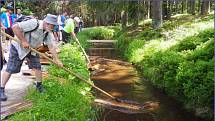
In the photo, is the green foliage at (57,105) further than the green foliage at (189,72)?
No

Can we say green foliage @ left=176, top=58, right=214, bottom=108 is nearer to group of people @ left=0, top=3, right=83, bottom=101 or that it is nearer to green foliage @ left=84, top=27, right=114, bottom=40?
group of people @ left=0, top=3, right=83, bottom=101

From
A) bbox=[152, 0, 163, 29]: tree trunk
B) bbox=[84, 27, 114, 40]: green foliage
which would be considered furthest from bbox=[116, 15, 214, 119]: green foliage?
bbox=[84, 27, 114, 40]: green foliage

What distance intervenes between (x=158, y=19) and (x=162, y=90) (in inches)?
433

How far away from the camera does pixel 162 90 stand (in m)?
11.7

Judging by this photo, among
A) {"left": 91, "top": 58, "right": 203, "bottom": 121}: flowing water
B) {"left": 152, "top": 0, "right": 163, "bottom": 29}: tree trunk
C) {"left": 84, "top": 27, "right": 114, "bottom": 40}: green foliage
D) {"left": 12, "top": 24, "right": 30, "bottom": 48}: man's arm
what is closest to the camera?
{"left": 12, "top": 24, "right": 30, "bottom": 48}: man's arm

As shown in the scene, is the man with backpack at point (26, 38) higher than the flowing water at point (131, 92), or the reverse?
the man with backpack at point (26, 38)

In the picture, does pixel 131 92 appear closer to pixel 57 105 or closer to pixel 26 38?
pixel 57 105

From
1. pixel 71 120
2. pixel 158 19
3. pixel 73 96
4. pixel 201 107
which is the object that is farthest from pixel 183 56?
pixel 158 19

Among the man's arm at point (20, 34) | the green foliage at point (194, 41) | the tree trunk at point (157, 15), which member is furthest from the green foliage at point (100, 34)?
the man's arm at point (20, 34)

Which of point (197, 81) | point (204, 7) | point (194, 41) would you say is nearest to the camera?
point (197, 81)

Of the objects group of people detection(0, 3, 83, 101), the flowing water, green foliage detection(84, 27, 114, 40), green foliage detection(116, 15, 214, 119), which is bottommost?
green foliage detection(84, 27, 114, 40)

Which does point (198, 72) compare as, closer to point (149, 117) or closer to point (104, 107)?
point (149, 117)

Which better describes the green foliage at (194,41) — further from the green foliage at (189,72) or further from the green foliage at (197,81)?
the green foliage at (197,81)

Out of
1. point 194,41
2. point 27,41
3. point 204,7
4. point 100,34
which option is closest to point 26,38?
point 27,41
